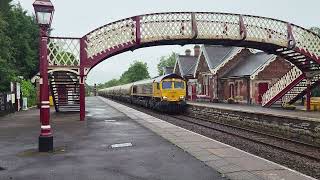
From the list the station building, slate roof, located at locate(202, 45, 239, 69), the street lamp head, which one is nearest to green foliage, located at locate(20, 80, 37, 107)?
the station building

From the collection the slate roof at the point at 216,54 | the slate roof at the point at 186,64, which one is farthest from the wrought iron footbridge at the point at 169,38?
the slate roof at the point at 186,64

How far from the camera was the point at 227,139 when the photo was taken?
17.1 meters

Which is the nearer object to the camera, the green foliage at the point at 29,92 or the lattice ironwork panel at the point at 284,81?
the lattice ironwork panel at the point at 284,81

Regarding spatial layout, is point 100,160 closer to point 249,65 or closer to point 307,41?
point 307,41

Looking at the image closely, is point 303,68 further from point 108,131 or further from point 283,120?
point 108,131

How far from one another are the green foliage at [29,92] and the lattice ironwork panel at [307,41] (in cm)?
2468

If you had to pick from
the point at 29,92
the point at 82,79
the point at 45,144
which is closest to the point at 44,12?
the point at 45,144

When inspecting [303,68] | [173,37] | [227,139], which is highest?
[173,37]

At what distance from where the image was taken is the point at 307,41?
82.9 ft

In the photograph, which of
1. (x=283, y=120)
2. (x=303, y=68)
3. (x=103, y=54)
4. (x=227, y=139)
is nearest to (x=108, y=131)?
(x=227, y=139)

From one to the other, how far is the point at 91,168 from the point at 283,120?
1306 centimetres

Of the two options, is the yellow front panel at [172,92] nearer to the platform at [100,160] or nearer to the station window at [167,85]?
the station window at [167,85]

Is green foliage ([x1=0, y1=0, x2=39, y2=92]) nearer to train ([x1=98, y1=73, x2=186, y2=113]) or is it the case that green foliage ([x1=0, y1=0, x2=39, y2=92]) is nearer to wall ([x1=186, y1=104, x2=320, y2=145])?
train ([x1=98, y1=73, x2=186, y2=113])

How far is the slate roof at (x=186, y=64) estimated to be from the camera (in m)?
63.8
